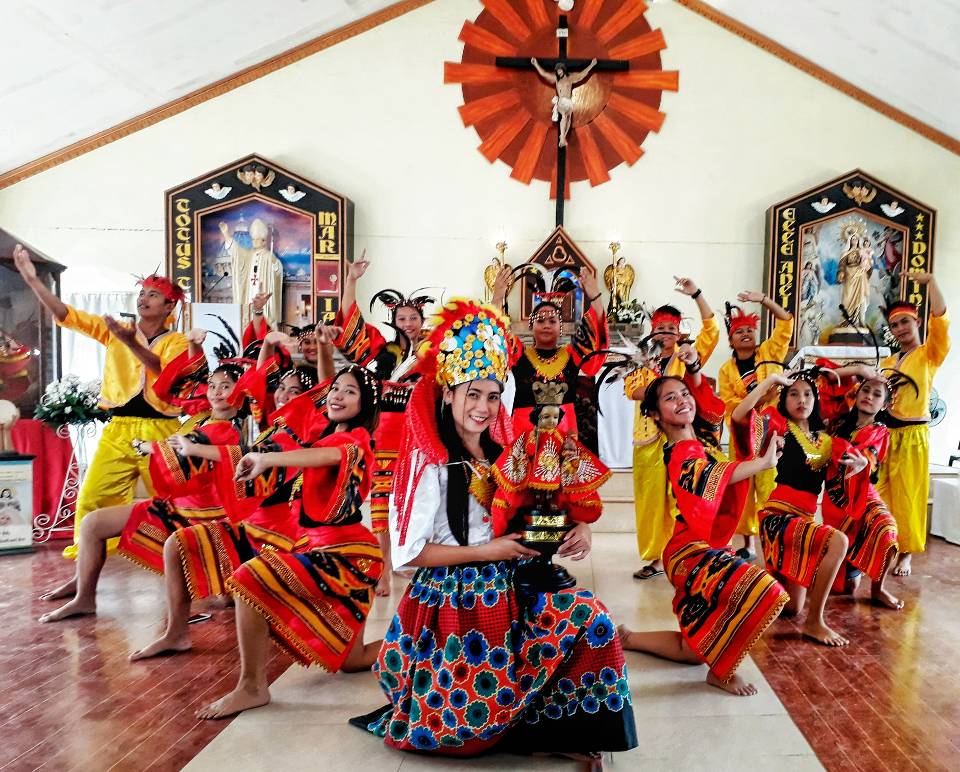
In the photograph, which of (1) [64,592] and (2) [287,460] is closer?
(2) [287,460]

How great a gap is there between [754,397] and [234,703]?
91.9 inches

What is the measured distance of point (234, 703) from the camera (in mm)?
2473

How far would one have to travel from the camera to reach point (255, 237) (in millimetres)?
7383

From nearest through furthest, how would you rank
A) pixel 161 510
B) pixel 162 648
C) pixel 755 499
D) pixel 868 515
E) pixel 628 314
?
pixel 162 648
pixel 161 510
pixel 868 515
pixel 755 499
pixel 628 314

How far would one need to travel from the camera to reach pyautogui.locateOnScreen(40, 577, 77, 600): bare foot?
3.74 meters

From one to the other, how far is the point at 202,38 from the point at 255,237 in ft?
6.00

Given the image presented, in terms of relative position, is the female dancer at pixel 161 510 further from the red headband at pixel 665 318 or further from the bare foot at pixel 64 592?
the red headband at pixel 665 318

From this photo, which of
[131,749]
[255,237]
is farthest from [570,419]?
[255,237]

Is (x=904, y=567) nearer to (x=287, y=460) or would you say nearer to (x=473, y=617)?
(x=473, y=617)

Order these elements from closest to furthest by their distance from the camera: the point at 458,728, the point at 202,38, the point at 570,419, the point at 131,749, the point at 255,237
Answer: the point at 458,728 → the point at 131,749 → the point at 570,419 → the point at 202,38 → the point at 255,237

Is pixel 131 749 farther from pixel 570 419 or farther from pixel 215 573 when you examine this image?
pixel 570 419

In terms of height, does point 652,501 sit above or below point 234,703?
above

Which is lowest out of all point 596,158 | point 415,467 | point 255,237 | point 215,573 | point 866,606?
point 866,606

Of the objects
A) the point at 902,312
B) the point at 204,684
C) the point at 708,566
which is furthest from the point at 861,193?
the point at 204,684
